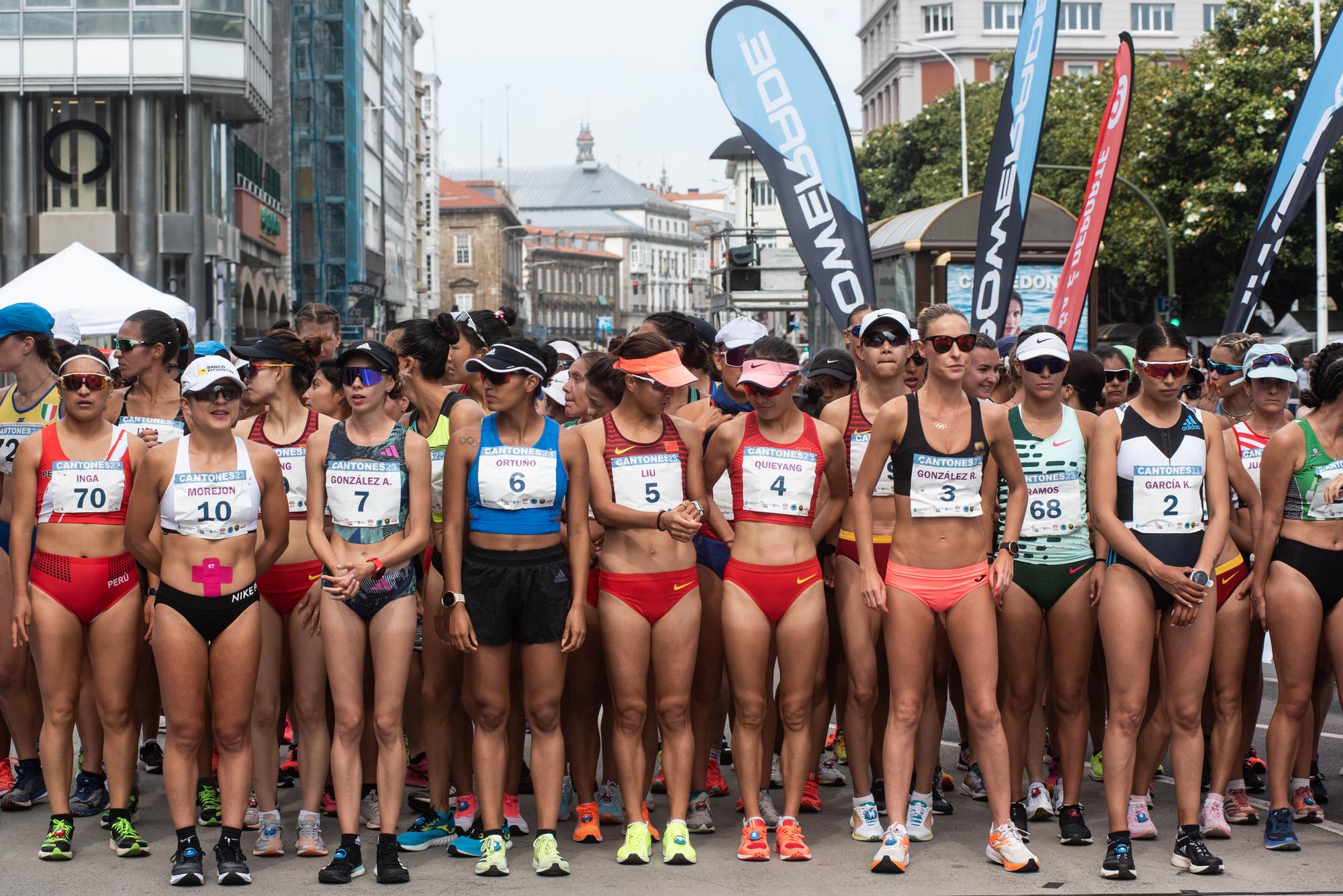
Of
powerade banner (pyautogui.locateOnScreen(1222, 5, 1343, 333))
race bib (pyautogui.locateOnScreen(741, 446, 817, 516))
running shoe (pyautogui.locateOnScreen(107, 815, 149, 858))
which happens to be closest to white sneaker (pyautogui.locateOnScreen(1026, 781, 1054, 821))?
race bib (pyautogui.locateOnScreen(741, 446, 817, 516))

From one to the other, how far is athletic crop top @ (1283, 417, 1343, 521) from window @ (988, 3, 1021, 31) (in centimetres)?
9161

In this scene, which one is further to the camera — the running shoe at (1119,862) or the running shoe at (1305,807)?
the running shoe at (1305,807)

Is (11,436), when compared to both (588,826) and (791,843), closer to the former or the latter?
(588,826)

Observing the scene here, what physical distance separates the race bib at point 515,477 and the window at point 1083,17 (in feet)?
307

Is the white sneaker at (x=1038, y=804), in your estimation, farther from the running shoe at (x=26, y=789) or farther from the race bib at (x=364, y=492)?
the running shoe at (x=26, y=789)

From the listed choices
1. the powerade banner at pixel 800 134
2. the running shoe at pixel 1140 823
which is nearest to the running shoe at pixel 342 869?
the running shoe at pixel 1140 823

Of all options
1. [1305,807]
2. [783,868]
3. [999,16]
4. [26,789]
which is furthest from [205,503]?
[999,16]

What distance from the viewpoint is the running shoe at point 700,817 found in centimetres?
713

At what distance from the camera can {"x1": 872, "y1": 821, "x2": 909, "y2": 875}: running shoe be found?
6.41m

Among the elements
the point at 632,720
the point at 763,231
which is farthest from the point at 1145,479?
the point at 763,231

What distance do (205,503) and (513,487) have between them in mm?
1176

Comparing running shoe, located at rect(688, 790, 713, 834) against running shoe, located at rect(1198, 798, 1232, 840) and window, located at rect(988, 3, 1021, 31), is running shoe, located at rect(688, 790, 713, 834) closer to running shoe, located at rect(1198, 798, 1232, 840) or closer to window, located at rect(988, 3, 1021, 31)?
running shoe, located at rect(1198, 798, 1232, 840)

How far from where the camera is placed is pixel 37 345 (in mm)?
7473

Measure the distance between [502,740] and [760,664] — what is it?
1077 mm
